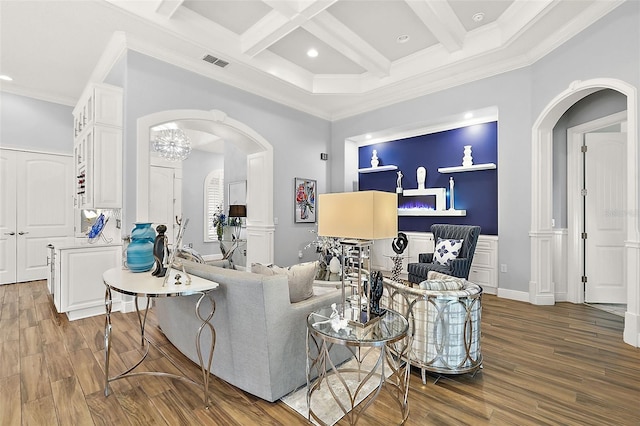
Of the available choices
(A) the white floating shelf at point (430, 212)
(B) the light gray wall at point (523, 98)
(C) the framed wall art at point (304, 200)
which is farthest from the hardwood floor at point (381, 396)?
(C) the framed wall art at point (304, 200)

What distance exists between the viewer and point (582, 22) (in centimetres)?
349

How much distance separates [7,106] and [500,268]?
27.7 ft

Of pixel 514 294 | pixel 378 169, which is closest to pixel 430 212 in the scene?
pixel 378 169

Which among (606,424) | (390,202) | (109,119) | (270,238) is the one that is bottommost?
(606,424)

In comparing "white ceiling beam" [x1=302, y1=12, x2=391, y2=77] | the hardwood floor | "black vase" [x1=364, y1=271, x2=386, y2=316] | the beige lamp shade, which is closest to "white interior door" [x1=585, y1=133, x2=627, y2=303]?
the hardwood floor

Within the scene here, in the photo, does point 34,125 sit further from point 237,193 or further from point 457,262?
point 457,262

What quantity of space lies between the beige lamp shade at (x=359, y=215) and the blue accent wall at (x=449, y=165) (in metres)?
4.01

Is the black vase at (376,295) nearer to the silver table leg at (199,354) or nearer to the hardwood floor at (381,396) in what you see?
the hardwood floor at (381,396)

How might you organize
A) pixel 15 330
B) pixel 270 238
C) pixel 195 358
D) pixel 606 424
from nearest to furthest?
pixel 606 424 → pixel 195 358 → pixel 15 330 → pixel 270 238

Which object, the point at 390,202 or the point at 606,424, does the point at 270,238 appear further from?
the point at 606,424

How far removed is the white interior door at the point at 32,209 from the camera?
17.3ft

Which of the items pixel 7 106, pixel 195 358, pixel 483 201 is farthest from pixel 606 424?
pixel 7 106

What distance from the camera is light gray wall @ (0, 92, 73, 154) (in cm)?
530

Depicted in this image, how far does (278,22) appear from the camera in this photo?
12.8 ft
